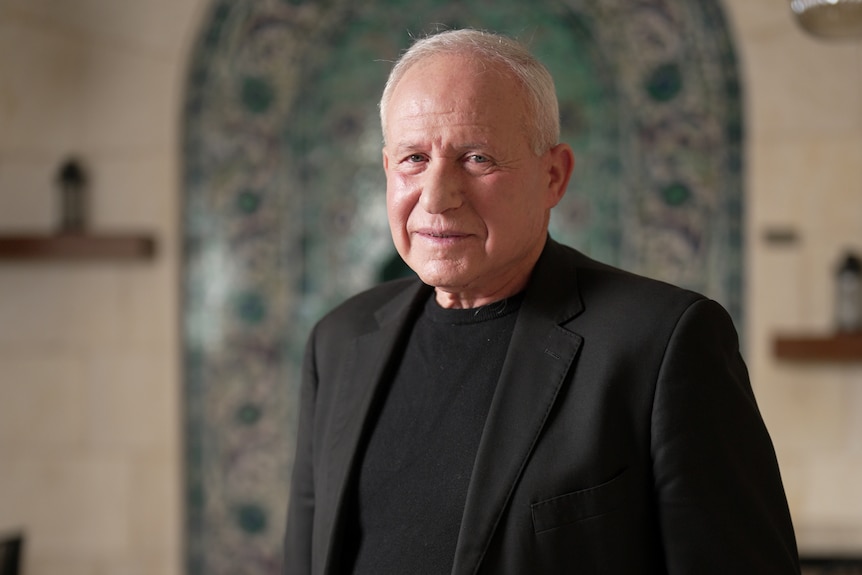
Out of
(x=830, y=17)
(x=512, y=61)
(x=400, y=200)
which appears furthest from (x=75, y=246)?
(x=512, y=61)

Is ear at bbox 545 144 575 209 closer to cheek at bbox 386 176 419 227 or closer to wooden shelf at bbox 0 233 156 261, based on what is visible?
cheek at bbox 386 176 419 227

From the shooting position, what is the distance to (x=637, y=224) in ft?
12.4

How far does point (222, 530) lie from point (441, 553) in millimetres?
2837

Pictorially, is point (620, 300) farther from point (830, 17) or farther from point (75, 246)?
point (75, 246)

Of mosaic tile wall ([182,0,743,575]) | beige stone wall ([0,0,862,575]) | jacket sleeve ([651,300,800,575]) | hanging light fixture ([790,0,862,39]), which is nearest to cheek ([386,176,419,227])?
jacket sleeve ([651,300,800,575])

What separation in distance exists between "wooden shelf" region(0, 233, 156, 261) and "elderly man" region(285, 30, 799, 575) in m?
2.38

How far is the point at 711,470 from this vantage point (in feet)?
3.92

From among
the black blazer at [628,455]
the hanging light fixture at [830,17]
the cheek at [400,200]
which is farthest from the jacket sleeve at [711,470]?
the hanging light fixture at [830,17]

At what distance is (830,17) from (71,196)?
8.42 ft

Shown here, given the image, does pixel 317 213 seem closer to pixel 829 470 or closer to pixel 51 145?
pixel 51 145

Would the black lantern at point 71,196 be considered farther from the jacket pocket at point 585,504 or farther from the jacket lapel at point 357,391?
the jacket pocket at point 585,504

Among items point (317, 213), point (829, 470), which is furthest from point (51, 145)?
point (829, 470)

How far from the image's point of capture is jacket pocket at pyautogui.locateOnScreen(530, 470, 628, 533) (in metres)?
1.21

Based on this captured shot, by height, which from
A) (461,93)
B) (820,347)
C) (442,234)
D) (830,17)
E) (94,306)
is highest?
(830,17)
